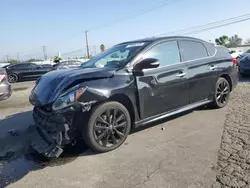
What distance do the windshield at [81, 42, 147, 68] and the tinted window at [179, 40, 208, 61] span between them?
0.88 meters

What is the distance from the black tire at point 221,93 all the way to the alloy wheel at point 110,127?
2573 millimetres

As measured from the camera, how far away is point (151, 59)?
3857 millimetres

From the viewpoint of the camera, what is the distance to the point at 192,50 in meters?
4.93

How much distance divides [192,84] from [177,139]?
4.09 feet

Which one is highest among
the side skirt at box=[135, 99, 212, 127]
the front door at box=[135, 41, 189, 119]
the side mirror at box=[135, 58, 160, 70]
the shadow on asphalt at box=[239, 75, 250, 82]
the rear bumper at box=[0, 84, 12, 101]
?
the side mirror at box=[135, 58, 160, 70]

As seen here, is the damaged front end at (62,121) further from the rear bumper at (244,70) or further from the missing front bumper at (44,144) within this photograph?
the rear bumper at (244,70)

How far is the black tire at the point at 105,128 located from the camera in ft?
11.4

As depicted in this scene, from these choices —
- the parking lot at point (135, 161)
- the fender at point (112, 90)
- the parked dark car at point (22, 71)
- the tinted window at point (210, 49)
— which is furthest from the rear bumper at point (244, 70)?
the parked dark car at point (22, 71)

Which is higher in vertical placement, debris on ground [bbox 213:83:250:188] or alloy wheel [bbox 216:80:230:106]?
alloy wheel [bbox 216:80:230:106]

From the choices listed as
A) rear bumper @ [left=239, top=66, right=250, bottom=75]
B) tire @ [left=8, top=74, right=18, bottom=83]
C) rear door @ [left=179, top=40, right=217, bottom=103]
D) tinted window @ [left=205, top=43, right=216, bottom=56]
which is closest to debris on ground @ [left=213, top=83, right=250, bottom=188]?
rear door @ [left=179, top=40, right=217, bottom=103]

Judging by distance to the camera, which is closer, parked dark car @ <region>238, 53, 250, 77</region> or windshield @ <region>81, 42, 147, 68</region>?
windshield @ <region>81, 42, 147, 68</region>

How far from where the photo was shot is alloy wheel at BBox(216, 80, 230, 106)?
5.46 m

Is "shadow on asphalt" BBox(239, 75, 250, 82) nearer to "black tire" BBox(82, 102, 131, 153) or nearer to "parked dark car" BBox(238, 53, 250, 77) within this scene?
"parked dark car" BBox(238, 53, 250, 77)

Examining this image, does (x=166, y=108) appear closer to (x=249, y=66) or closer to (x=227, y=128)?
(x=227, y=128)
